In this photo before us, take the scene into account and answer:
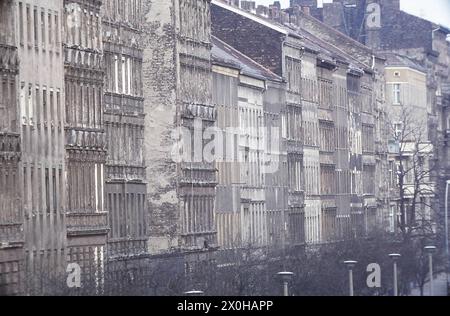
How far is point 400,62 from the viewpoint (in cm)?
17038

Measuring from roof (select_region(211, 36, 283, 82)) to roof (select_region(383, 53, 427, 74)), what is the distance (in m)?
45.4

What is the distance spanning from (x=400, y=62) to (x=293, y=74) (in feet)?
141

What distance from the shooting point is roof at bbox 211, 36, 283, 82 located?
110250mm

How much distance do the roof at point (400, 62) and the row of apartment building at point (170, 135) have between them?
1203cm

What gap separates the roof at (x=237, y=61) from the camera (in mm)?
110250

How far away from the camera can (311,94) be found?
13512cm

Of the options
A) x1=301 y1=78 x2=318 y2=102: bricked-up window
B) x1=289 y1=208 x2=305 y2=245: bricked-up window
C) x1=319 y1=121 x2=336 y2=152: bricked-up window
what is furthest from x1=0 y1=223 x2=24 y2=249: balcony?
x1=319 y1=121 x2=336 y2=152: bricked-up window

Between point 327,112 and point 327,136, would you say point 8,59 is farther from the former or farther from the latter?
point 327,112

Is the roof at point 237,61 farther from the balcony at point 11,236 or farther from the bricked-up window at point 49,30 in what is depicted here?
the balcony at point 11,236

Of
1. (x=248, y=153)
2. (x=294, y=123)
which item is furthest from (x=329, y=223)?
(x=248, y=153)

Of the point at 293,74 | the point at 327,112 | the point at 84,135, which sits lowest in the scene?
the point at 84,135

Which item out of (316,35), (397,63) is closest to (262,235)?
(316,35)
